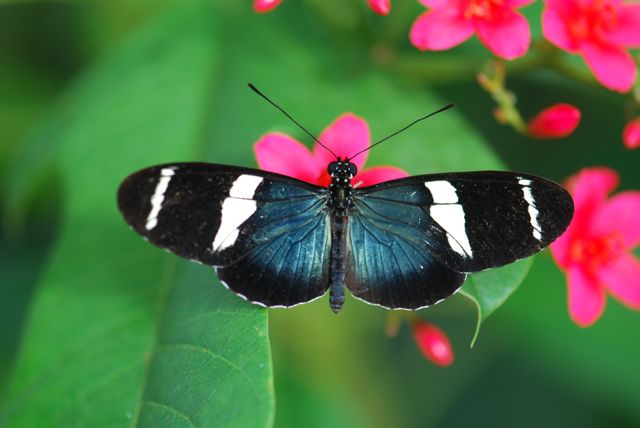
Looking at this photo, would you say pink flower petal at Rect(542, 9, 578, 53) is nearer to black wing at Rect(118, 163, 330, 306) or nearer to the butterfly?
the butterfly

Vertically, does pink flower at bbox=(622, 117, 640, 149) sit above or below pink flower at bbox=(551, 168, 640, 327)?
above

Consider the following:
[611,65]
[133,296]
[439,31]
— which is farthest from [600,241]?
[133,296]

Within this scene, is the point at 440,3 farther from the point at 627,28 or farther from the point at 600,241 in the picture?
the point at 600,241

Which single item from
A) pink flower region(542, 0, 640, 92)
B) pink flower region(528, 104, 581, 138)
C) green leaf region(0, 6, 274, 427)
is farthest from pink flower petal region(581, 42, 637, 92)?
green leaf region(0, 6, 274, 427)

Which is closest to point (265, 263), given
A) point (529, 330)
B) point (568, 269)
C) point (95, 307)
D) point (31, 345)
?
point (95, 307)

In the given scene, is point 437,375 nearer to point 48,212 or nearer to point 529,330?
point 529,330
